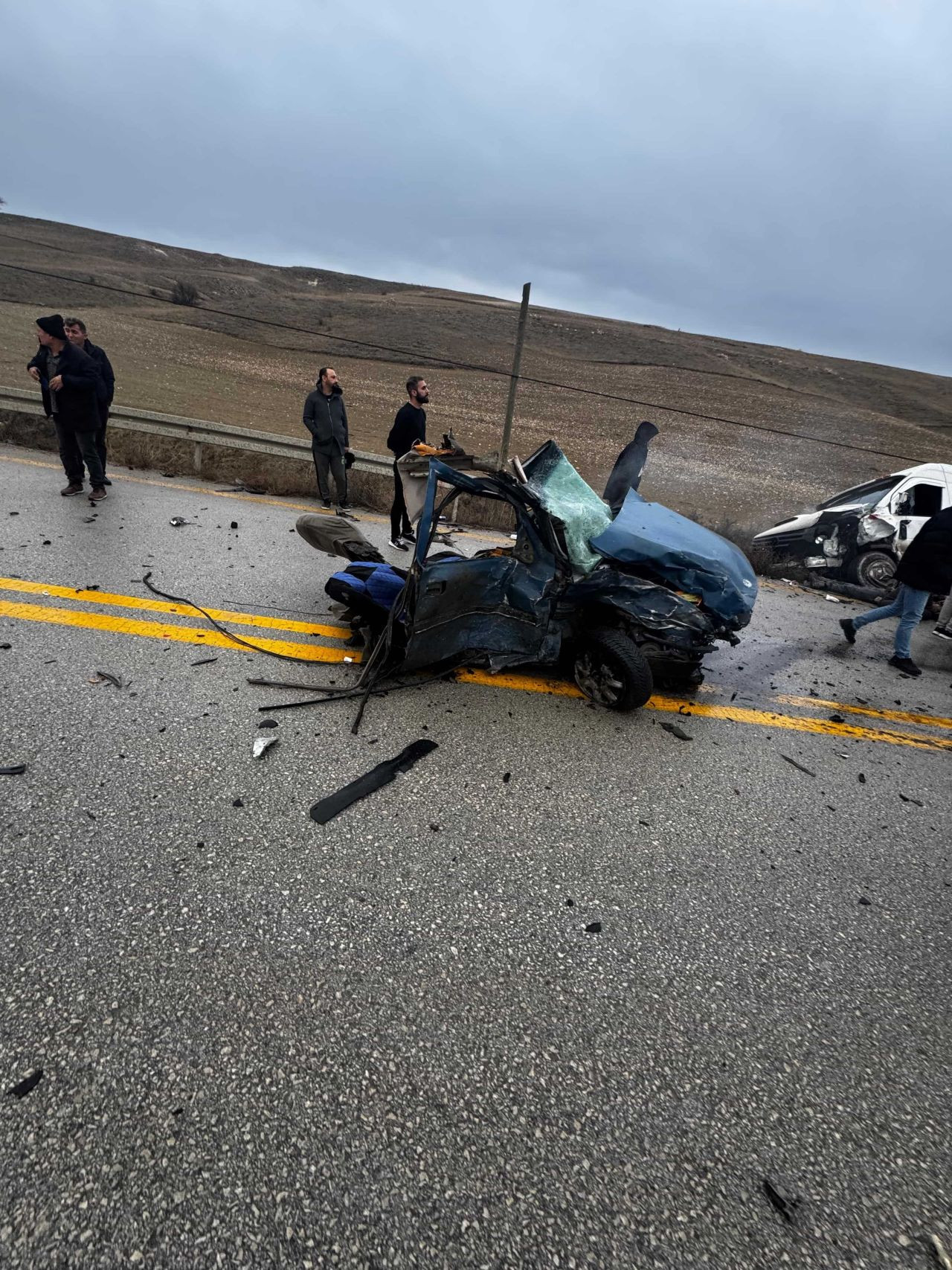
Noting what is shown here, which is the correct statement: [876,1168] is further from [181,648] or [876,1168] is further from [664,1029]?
[181,648]

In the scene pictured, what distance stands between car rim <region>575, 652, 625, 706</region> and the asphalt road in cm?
16

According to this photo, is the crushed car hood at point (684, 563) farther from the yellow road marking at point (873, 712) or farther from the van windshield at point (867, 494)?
the van windshield at point (867, 494)

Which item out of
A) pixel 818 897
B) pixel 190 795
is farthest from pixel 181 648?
pixel 818 897

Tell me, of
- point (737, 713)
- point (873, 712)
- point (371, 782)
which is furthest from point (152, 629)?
point (873, 712)

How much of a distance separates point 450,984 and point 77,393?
662 centimetres

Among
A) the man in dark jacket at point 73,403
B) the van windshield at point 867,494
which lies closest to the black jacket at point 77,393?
the man in dark jacket at point 73,403

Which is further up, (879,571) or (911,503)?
(911,503)

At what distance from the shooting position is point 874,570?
854 centimetres

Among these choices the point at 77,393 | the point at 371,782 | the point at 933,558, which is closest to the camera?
the point at 371,782

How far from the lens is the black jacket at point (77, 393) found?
6203 millimetres

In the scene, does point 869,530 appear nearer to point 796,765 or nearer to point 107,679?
point 796,765

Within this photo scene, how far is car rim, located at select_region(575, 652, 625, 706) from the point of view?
381cm

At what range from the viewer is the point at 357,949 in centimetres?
204

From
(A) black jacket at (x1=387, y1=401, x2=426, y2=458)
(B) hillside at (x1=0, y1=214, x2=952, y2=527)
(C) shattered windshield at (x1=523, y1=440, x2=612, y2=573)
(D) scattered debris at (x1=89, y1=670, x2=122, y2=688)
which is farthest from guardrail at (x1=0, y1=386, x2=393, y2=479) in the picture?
(B) hillside at (x1=0, y1=214, x2=952, y2=527)
